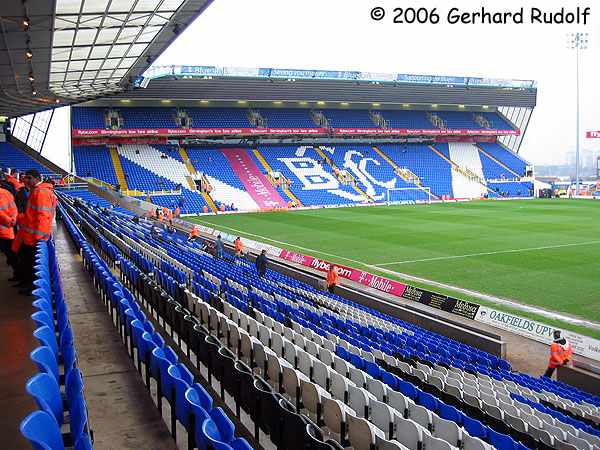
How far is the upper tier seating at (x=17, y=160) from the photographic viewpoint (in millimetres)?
38241

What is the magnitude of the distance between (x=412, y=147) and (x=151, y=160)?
2898 cm

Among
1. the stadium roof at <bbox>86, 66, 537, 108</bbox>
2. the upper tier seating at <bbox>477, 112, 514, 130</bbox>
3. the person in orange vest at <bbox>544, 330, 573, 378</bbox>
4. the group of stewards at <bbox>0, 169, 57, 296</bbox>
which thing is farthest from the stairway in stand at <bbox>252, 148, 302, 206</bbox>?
the group of stewards at <bbox>0, 169, 57, 296</bbox>

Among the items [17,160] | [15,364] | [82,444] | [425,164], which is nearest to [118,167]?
[17,160]

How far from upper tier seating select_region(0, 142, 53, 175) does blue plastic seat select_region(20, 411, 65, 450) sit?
38.9m

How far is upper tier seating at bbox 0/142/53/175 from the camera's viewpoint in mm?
38241

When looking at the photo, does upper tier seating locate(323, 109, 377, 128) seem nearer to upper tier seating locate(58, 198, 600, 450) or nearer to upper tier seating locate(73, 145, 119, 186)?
upper tier seating locate(73, 145, 119, 186)

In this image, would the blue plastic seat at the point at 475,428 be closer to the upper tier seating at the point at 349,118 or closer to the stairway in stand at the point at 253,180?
the stairway in stand at the point at 253,180

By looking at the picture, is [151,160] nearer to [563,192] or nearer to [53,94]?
[53,94]

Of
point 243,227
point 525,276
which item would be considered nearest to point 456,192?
point 243,227

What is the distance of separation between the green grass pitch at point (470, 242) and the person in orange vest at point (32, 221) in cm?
1332

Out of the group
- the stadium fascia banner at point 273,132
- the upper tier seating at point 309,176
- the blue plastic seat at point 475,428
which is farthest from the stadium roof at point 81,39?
the upper tier seating at point 309,176

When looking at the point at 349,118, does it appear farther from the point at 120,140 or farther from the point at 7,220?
the point at 7,220

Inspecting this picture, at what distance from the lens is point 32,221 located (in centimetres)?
734

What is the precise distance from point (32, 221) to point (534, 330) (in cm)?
1079
